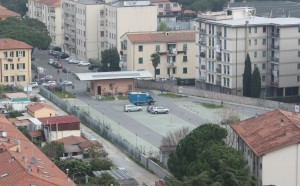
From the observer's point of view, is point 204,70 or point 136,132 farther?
point 204,70

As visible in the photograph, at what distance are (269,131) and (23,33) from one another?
3221cm

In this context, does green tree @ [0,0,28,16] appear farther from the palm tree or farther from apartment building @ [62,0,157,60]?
the palm tree

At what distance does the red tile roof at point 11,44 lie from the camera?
5625 cm

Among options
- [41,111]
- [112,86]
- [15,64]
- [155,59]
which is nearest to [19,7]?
[15,64]

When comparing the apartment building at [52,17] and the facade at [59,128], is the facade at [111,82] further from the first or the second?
the apartment building at [52,17]

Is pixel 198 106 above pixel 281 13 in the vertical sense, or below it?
below

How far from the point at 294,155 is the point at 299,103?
64.7 ft

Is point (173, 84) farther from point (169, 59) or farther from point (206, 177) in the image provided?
point (206, 177)

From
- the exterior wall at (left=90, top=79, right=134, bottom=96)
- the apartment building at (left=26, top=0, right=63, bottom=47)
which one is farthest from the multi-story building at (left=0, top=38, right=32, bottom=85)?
the apartment building at (left=26, top=0, right=63, bottom=47)

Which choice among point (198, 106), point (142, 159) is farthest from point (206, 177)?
point (198, 106)

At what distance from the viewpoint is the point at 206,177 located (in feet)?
94.7

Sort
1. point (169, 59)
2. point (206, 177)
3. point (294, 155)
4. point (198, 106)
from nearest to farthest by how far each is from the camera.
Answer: point (206, 177), point (294, 155), point (198, 106), point (169, 59)

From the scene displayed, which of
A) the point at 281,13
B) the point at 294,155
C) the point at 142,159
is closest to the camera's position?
the point at 294,155

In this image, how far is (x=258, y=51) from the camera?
173 ft
